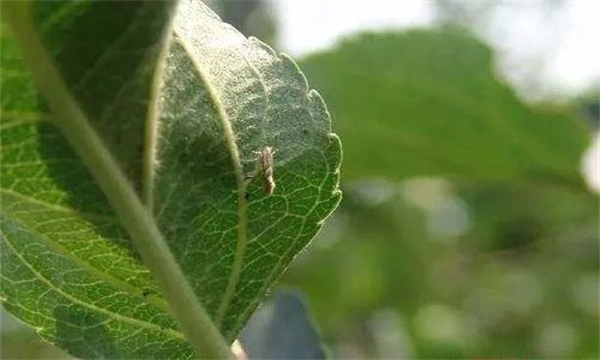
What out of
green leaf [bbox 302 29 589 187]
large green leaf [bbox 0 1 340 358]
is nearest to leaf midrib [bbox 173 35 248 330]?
large green leaf [bbox 0 1 340 358]

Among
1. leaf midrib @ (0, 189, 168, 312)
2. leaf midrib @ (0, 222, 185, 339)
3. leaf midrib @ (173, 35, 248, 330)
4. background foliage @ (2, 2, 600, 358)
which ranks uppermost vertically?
background foliage @ (2, 2, 600, 358)

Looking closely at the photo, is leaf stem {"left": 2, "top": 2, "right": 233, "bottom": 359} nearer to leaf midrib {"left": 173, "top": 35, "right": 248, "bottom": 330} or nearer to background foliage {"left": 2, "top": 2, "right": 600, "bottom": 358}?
leaf midrib {"left": 173, "top": 35, "right": 248, "bottom": 330}

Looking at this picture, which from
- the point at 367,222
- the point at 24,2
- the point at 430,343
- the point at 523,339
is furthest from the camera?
the point at 367,222

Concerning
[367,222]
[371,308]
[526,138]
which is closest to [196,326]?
[526,138]

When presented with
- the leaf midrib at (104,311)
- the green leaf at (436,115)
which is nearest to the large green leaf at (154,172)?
the leaf midrib at (104,311)

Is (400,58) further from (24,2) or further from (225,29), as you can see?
(24,2)

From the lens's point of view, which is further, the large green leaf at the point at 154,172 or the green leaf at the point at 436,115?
the green leaf at the point at 436,115

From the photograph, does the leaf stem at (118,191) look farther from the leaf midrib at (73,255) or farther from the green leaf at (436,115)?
the green leaf at (436,115)
